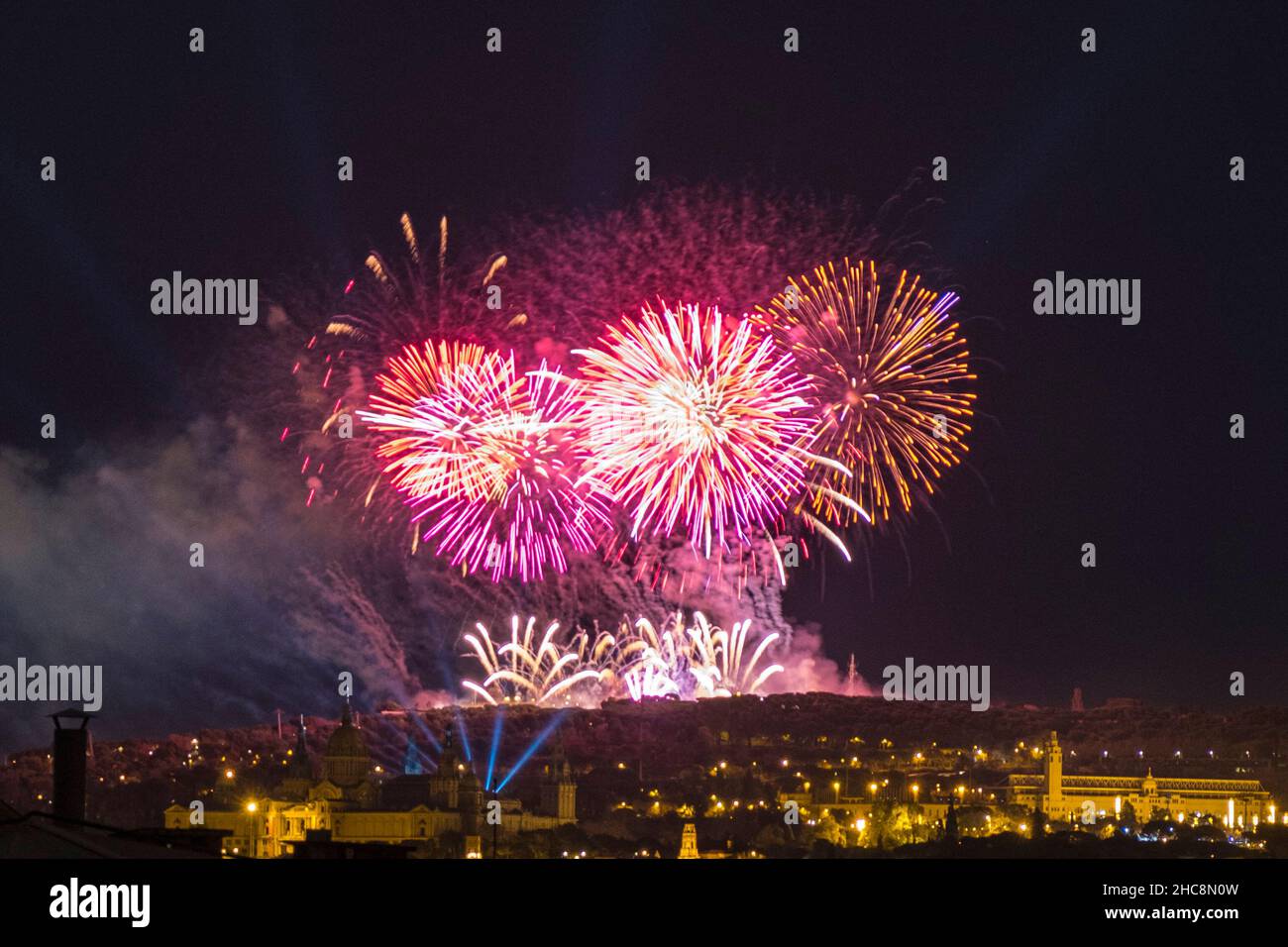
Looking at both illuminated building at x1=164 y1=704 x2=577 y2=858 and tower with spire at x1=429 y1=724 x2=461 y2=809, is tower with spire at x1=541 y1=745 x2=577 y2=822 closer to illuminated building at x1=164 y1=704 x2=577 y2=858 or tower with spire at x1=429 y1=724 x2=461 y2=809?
illuminated building at x1=164 y1=704 x2=577 y2=858

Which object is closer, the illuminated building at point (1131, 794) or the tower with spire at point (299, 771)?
the tower with spire at point (299, 771)

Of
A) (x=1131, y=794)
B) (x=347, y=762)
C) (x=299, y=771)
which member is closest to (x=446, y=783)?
(x=347, y=762)

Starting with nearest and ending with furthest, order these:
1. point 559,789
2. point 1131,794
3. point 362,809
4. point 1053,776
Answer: point 362,809 < point 559,789 < point 1053,776 < point 1131,794

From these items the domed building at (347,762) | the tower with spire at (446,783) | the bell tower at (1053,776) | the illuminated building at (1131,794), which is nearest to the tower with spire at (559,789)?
the tower with spire at (446,783)

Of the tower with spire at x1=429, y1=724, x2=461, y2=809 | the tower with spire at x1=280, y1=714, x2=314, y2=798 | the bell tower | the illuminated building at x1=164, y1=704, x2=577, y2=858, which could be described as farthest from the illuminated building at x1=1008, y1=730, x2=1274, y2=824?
the tower with spire at x1=280, y1=714, x2=314, y2=798

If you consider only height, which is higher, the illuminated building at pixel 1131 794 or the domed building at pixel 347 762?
the domed building at pixel 347 762

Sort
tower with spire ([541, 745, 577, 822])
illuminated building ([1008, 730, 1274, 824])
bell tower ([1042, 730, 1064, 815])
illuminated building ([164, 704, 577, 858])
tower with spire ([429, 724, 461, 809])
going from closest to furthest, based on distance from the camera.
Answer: illuminated building ([164, 704, 577, 858]), tower with spire ([429, 724, 461, 809]), tower with spire ([541, 745, 577, 822]), illuminated building ([1008, 730, 1274, 824]), bell tower ([1042, 730, 1064, 815])

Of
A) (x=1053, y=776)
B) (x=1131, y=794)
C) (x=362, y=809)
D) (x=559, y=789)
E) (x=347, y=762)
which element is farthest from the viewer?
(x=1131, y=794)

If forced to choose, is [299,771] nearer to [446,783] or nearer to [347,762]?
[347,762]

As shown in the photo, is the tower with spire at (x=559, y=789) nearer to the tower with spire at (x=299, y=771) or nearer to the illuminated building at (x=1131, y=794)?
the tower with spire at (x=299, y=771)

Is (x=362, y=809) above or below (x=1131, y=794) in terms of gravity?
above

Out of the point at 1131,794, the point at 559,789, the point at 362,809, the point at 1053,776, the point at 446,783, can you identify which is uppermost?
the point at 446,783
